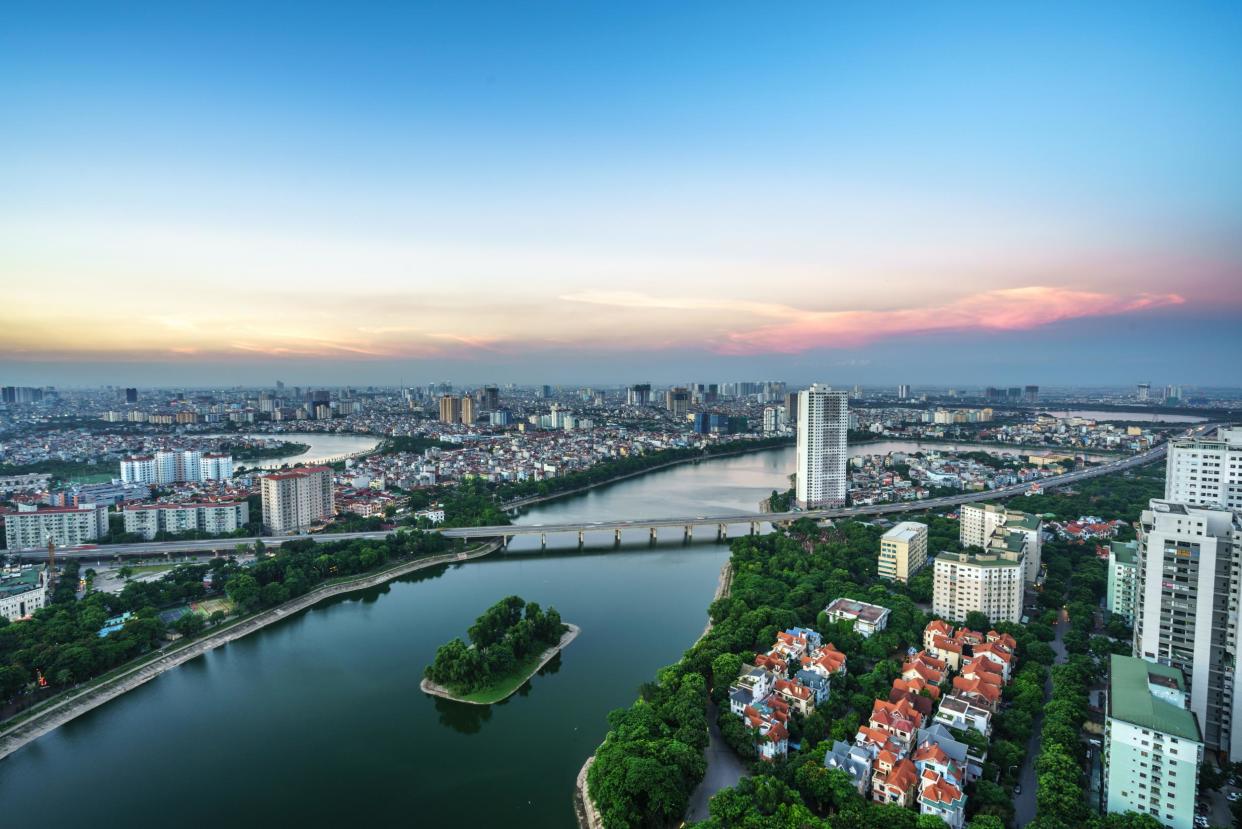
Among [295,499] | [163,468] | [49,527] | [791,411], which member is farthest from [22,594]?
[791,411]

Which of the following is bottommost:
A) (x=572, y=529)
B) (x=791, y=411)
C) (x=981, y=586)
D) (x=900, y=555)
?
(x=572, y=529)

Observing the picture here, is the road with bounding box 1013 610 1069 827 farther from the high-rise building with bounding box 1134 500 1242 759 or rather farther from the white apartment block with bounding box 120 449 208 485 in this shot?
the white apartment block with bounding box 120 449 208 485

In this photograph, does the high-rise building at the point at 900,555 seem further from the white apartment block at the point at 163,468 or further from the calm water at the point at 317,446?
the calm water at the point at 317,446

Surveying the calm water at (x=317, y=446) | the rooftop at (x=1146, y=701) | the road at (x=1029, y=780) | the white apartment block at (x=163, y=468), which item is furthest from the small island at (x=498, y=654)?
the calm water at (x=317, y=446)

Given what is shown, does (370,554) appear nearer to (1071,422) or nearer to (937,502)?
(937,502)

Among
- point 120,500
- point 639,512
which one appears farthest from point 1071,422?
point 120,500

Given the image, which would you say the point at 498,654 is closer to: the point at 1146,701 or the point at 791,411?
the point at 1146,701
